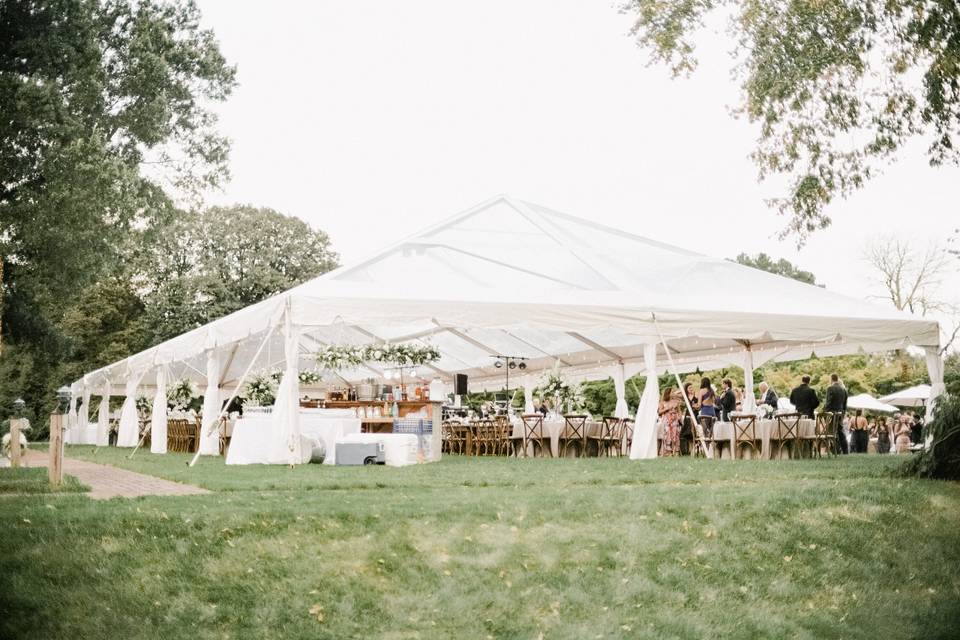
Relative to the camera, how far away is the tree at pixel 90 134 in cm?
1608

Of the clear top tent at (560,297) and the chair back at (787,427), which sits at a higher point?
the clear top tent at (560,297)

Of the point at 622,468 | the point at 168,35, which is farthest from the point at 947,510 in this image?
the point at 168,35

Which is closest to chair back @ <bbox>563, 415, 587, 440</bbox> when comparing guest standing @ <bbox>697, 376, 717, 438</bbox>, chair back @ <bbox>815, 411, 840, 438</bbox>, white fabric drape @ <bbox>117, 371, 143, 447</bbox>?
guest standing @ <bbox>697, 376, 717, 438</bbox>

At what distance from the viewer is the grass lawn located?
592 cm

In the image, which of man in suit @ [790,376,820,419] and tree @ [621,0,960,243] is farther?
man in suit @ [790,376,820,419]

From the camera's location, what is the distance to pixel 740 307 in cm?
1392

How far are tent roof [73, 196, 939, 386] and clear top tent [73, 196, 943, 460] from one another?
2 cm

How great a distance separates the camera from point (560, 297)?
1351 centimetres

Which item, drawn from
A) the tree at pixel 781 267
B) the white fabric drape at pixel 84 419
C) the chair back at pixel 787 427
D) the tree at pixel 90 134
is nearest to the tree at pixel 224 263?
the white fabric drape at pixel 84 419

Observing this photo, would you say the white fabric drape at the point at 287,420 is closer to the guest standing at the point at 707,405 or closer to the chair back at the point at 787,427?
the guest standing at the point at 707,405

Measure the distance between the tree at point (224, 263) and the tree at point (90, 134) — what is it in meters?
12.4

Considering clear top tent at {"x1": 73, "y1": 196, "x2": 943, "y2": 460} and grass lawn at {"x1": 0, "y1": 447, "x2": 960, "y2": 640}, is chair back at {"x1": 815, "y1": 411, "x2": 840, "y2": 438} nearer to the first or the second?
clear top tent at {"x1": 73, "y1": 196, "x2": 943, "y2": 460}

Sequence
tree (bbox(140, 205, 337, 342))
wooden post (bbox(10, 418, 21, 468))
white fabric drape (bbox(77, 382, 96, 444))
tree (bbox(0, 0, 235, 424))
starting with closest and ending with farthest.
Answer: wooden post (bbox(10, 418, 21, 468))
tree (bbox(0, 0, 235, 424))
white fabric drape (bbox(77, 382, 96, 444))
tree (bbox(140, 205, 337, 342))

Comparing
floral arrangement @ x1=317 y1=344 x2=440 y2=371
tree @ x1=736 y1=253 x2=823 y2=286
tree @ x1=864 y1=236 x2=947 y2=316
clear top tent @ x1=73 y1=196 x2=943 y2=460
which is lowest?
floral arrangement @ x1=317 y1=344 x2=440 y2=371
